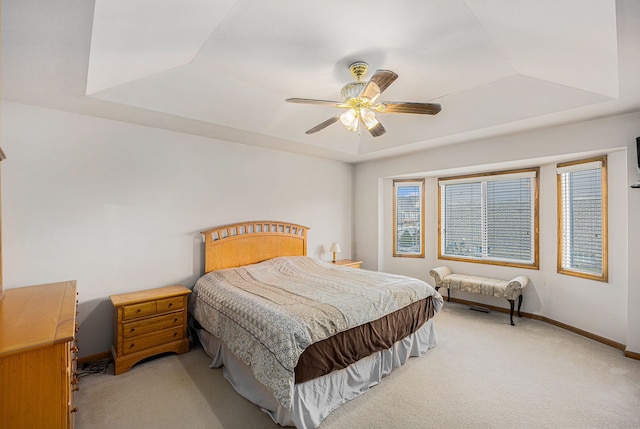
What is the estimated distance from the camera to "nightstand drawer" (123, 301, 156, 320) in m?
2.88

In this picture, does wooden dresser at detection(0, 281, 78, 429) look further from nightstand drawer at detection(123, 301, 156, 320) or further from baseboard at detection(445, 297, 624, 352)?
baseboard at detection(445, 297, 624, 352)

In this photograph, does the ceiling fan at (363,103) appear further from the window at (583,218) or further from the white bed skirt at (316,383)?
the window at (583,218)

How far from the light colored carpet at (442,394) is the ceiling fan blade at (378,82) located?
251 cm

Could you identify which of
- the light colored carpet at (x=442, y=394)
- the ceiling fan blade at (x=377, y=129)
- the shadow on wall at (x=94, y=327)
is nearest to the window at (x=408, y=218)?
the light colored carpet at (x=442, y=394)

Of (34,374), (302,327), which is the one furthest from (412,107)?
(34,374)

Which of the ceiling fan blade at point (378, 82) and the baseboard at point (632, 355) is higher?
the ceiling fan blade at point (378, 82)

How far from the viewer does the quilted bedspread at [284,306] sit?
2.06 metres

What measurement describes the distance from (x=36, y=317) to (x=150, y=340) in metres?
1.48

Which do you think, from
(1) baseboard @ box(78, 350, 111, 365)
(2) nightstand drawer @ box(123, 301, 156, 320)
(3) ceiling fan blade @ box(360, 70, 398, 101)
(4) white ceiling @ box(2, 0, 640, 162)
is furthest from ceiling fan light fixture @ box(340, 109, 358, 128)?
(1) baseboard @ box(78, 350, 111, 365)

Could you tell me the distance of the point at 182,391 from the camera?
8.40 feet

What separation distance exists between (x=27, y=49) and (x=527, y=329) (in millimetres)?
5768

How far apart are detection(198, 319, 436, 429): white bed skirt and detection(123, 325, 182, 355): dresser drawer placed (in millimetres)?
307

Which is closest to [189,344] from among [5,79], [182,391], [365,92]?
[182,391]

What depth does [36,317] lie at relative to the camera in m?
1.72
